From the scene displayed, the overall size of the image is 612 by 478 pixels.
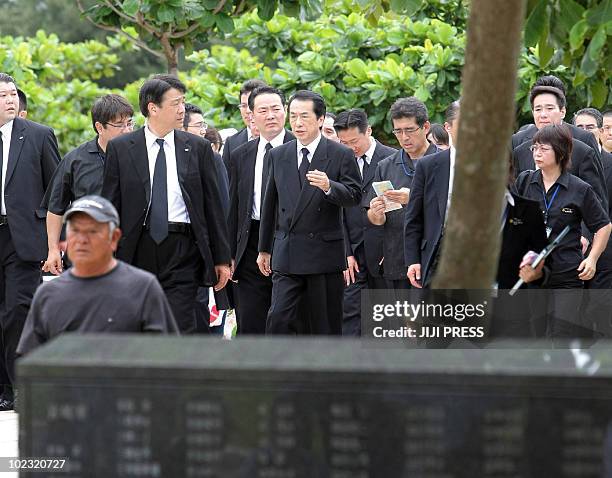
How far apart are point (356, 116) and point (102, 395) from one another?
8.39 meters

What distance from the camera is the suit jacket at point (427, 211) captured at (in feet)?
29.1

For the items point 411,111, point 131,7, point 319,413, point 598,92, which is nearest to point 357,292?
point 411,111

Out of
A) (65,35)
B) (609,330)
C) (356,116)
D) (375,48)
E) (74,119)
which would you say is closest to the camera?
(609,330)

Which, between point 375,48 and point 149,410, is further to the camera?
point 375,48

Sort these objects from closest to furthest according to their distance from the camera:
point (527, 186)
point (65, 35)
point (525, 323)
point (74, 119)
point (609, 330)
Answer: point (525, 323) → point (527, 186) → point (609, 330) → point (74, 119) → point (65, 35)

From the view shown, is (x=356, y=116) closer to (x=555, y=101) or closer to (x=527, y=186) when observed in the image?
(x=555, y=101)

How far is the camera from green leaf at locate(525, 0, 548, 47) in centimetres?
683

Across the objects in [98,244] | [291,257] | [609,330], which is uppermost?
[98,244]

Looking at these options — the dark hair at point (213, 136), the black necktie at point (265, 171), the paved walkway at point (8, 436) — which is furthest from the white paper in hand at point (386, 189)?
the dark hair at point (213, 136)

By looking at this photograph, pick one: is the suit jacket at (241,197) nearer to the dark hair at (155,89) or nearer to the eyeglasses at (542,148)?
the dark hair at (155,89)

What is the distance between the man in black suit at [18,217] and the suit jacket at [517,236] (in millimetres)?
4011

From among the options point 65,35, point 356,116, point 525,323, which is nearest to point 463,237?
point 525,323

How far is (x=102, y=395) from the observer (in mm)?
4430

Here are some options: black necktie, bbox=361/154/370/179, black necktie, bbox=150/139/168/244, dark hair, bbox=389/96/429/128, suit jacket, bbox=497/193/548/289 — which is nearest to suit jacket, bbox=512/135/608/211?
dark hair, bbox=389/96/429/128
